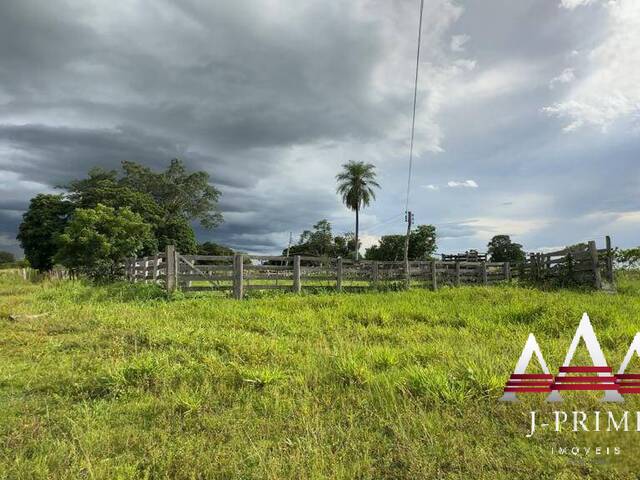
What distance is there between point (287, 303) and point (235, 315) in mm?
2403

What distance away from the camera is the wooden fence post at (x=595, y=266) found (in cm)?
1652

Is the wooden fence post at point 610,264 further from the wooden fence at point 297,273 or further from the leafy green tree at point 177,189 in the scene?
the leafy green tree at point 177,189

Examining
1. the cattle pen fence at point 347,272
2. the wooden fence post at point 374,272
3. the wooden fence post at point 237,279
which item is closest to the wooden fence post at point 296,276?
the cattle pen fence at point 347,272

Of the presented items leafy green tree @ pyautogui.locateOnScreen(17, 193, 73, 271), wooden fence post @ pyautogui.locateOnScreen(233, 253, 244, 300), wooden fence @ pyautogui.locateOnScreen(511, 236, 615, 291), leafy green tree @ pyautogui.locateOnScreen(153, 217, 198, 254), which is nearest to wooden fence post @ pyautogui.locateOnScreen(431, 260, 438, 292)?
wooden fence @ pyautogui.locateOnScreen(511, 236, 615, 291)

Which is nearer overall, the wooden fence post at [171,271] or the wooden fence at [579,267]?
the wooden fence post at [171,271]

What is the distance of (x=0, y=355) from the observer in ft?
22.4

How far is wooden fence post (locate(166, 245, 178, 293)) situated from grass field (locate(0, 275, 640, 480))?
5784 millimetres

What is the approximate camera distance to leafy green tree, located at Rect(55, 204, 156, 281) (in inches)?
922

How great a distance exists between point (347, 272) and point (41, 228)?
3524 cm

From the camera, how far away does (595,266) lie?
16734 mm

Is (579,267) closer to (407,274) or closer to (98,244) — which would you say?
(407,274)

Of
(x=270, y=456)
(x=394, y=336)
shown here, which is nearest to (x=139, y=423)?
(x=270, y=456)

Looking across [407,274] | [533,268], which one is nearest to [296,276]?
[407,274]

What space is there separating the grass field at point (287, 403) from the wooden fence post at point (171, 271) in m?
5.78
